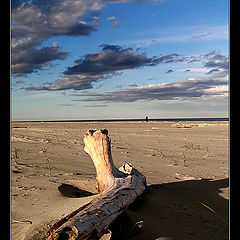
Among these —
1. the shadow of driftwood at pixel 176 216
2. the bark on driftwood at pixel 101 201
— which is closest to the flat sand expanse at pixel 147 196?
the shadow of driftwood at pixel 176 216

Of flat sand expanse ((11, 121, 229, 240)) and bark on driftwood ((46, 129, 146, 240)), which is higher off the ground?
bark on driftwood ((46, 129, 146, 240))

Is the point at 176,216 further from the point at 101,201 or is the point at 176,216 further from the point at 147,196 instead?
the point at 101,201

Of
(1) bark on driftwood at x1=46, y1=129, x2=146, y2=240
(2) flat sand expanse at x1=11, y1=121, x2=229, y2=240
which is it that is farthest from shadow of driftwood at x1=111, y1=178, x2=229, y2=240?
(1) bark on driftwood at x1=46, y1=129, x2=146, y2=240

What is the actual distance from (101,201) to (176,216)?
1162 mm

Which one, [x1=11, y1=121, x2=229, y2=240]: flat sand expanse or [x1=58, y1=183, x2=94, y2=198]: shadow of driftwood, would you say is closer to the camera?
[x1=11, y1=121, x2=229, y2=240]: flat sand expanse

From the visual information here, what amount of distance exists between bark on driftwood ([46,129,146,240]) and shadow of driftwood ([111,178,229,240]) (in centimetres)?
20

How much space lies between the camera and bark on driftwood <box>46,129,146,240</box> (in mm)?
2070

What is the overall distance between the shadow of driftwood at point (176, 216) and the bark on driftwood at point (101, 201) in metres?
0.20

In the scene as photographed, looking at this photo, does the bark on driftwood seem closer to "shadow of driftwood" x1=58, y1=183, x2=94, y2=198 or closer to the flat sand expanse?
the flat sand expanse
